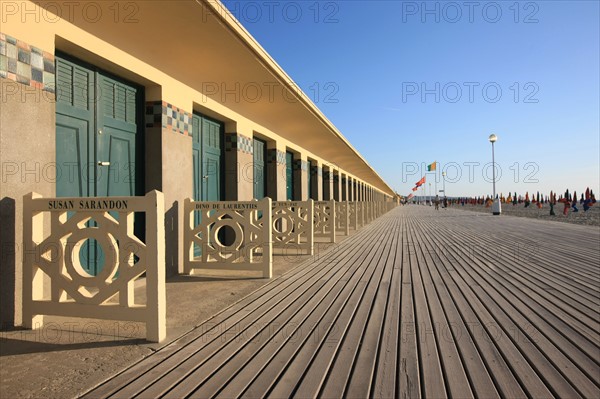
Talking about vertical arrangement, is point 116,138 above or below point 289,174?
below

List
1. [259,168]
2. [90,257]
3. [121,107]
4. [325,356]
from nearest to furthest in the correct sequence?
1. [325,356]
2. [90,257]
3. [121,107]
4. [259,168]

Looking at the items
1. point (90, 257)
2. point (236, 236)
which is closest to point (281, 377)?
point (236, 236)

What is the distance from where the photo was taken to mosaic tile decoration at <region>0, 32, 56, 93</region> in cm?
296

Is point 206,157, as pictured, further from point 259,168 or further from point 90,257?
point 90,257

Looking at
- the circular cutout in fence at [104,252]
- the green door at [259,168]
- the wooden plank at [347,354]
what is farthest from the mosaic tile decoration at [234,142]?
the circular cutout in fence at [104,252]

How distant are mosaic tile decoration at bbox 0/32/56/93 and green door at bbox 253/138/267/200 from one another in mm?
5896

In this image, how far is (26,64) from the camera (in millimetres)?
3143

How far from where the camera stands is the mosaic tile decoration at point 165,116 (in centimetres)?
502

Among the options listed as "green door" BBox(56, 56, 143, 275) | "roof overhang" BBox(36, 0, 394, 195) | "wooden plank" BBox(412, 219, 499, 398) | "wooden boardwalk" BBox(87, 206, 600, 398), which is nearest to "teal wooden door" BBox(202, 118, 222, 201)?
"roof overhang" BBox(36, 0, 394, 195)

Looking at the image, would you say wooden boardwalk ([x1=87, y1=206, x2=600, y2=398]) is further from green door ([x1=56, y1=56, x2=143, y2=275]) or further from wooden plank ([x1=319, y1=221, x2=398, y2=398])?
green door ([x1=56, y1=56, x2=143, y2=275])

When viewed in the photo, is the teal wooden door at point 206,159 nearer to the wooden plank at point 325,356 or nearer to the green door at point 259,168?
the green door at point 259,168

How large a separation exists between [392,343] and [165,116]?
421 centimetres

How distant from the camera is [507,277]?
4.67 metres

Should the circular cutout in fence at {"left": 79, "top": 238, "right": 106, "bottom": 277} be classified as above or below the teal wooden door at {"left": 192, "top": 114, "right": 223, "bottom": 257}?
below
